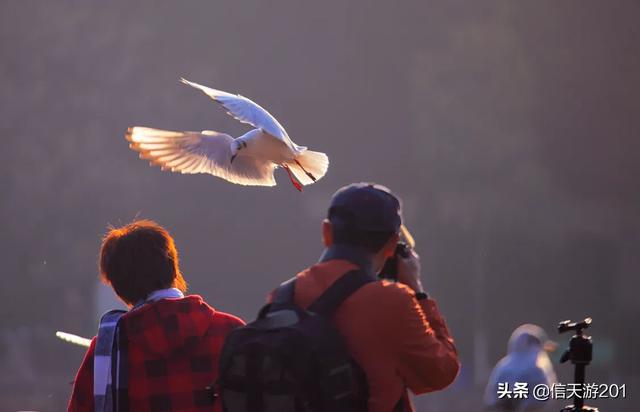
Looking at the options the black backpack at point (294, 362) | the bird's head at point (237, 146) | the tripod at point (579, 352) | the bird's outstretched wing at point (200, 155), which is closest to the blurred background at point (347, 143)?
the bird's outstretched wing at point (200, 155)

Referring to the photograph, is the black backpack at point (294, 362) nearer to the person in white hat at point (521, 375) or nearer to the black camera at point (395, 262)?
the black camera at point (395, 262)

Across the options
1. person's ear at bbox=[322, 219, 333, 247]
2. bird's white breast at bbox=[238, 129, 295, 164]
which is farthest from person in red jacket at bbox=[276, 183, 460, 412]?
bird's white breast at bbox=[238, 129, 295, 164]

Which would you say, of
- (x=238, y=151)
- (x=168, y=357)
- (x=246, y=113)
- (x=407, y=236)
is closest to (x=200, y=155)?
(x=238, y=151)

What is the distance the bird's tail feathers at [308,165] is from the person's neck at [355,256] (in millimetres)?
1466

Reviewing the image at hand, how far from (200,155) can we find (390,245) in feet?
5.49

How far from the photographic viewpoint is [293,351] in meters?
1.58

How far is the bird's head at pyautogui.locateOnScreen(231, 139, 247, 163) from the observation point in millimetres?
2985

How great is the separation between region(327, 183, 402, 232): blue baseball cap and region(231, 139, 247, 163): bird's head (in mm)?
1341

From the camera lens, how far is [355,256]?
5.40 feet

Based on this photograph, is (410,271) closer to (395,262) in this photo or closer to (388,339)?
(395,262)

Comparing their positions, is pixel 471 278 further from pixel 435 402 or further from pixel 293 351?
pixel 293 351

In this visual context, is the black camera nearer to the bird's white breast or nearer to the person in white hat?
the person in white hat

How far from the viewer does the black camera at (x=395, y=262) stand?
67.1 inches

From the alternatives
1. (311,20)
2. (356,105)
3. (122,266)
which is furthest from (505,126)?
(122,266)
